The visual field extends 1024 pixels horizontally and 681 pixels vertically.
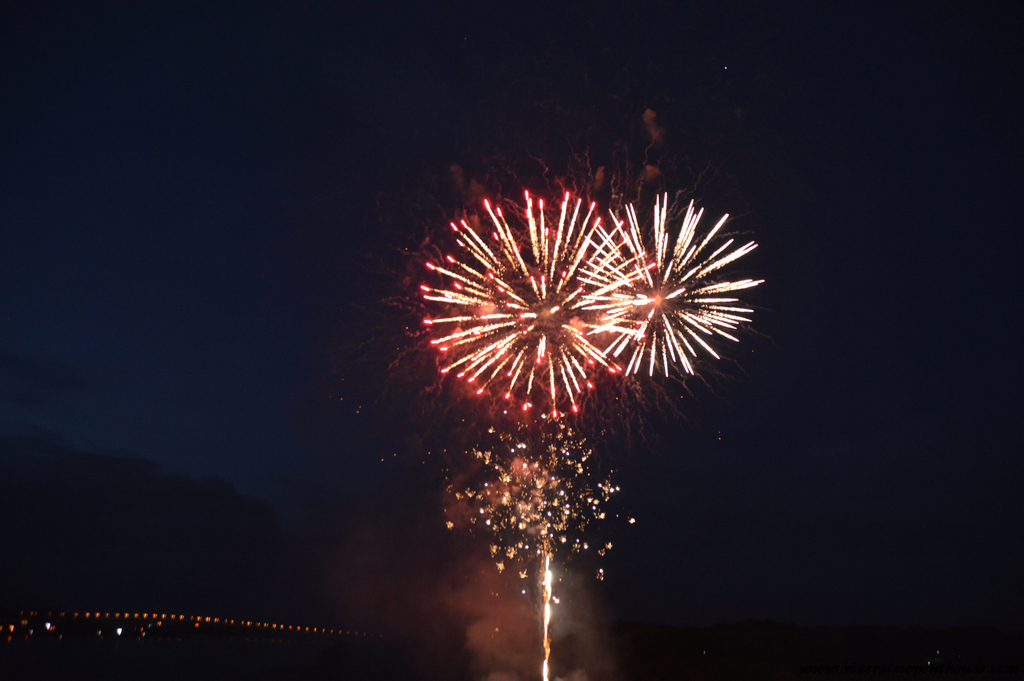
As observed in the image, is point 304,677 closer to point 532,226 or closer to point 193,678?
point 193,678

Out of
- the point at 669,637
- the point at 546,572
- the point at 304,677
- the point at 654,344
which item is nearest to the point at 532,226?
the point at 654,344

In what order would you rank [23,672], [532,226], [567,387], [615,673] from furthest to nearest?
[23,672], [615,673], [567,387], [532,226]

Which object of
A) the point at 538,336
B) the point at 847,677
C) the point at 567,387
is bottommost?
the point at 847,677

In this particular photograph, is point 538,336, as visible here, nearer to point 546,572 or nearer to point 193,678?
point 546,572

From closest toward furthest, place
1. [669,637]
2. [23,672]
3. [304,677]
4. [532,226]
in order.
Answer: [532,226] → [669,637] → [23,672] → [304,677]

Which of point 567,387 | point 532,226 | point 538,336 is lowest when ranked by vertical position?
point 567,387

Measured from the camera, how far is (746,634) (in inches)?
2815

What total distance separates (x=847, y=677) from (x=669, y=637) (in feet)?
95.7

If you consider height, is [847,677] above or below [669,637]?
below

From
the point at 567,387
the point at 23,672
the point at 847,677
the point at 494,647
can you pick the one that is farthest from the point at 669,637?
the point at 23,672

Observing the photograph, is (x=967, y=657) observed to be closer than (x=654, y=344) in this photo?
No

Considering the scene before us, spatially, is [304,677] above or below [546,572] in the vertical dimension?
above

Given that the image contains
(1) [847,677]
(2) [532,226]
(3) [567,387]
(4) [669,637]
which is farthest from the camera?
(4) [669,637]

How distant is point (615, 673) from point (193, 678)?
94124mm
